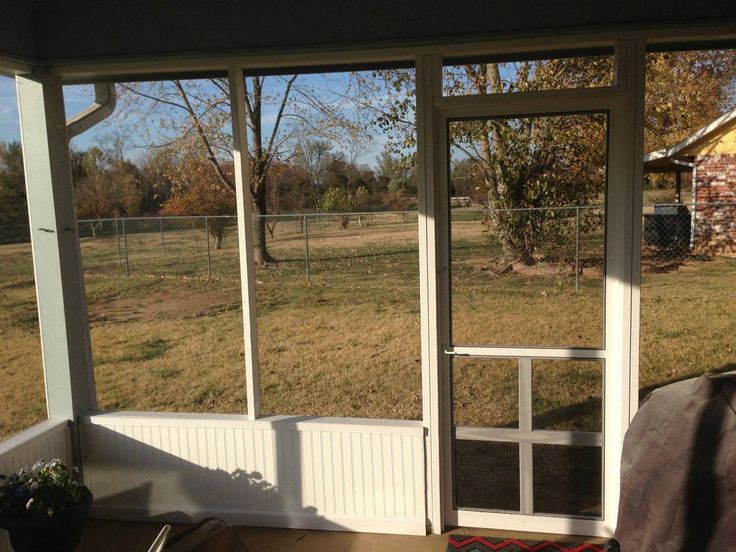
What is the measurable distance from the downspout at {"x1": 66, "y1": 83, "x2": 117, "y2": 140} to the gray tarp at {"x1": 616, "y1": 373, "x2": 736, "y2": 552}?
9.61ft

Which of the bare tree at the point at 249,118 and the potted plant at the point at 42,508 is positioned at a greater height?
the bare tree at the point at 249,118

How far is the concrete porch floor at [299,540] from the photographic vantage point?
9.79 feet

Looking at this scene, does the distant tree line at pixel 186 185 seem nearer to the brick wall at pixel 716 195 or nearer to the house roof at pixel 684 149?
the house roof at pixel 684 149

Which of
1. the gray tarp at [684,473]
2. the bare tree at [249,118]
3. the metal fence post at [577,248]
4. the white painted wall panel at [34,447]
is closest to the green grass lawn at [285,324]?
the bare tree at [249,118]

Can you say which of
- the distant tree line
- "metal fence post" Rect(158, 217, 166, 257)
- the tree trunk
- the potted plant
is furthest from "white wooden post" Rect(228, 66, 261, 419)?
"metal fence post" Rect(158, 217, 166, 257)

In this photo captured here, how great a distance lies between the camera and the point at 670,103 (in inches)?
173

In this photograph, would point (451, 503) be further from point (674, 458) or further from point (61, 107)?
point (61, 107)

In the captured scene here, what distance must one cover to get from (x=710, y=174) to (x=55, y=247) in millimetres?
4756

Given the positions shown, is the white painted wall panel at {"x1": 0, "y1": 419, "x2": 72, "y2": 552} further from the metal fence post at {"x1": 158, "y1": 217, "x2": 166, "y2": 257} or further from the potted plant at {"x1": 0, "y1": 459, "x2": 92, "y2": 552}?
the metal fence post at {"x1": 158, "y1": 217, "x2": 166, "y2": 257}

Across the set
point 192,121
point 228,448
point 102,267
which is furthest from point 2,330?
point 228,448

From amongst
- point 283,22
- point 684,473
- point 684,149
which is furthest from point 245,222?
point 684,149

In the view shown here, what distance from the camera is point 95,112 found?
331cm

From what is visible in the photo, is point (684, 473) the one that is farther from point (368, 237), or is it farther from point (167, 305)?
point (167, 305)

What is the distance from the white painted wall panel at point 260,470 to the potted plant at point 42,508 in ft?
1.68
